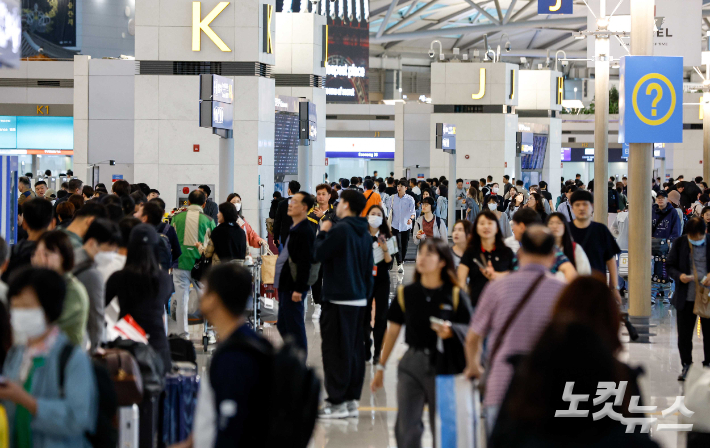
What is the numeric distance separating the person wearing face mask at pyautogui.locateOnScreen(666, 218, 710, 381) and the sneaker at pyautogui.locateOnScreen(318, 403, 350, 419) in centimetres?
339

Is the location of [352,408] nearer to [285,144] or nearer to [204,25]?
[204,25]

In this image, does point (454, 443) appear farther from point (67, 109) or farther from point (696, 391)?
point (67, 109)

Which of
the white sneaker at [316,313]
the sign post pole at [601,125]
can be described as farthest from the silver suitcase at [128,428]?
the sign post pole at [601,125]

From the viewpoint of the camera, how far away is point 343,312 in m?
6.49

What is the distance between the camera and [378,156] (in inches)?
1478

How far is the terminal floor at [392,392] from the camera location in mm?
5945

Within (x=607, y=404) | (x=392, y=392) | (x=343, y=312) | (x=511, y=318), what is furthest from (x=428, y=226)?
(x=607, y=404)

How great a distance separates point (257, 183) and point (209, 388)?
1308 centimetres

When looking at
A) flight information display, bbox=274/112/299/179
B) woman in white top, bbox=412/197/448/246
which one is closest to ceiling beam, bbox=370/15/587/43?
flight information display, bbox=274/112/299/179

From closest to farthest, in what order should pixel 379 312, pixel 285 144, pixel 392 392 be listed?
pixel 392 392
pixel 379 312
pixel 285 144

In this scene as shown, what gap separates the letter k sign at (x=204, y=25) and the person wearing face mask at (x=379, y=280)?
7.94 m

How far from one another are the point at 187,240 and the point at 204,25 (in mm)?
7205

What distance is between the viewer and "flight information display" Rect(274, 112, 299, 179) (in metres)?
17.5

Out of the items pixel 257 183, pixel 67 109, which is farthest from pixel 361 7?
pixel 257 183
